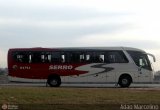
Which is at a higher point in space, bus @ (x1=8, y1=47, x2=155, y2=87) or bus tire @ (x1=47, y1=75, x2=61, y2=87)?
bus @ (x1=8, y1=47, x2=155, y2=87)

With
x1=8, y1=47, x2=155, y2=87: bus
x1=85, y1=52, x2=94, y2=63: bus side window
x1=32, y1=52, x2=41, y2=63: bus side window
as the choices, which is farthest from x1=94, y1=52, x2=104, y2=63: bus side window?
x1=32, y1=52, x2=41, y2=63: bus side window

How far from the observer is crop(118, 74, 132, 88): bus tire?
34.7 metres

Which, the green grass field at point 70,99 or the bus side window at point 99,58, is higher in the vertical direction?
the bus side window at point 99,58

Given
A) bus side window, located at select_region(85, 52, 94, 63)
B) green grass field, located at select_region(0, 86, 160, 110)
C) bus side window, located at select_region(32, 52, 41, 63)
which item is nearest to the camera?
green grass field, located at select_region(0, 86, 160, 110)

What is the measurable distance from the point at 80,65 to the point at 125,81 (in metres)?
3.41

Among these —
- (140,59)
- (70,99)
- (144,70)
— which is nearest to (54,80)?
(140,59)

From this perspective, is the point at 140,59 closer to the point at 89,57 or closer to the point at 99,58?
the point at 99,58

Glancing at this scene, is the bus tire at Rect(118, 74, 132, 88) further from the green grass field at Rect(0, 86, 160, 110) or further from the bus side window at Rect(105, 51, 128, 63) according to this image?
the green grass field at Rect(0, 86, 160, 110)

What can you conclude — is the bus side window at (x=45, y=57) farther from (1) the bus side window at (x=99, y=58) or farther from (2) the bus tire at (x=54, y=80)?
(1) the bus side window at (x=99, y=58)

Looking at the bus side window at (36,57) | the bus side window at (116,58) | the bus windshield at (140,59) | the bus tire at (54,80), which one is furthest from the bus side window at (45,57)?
the bus windshield at (140,59)

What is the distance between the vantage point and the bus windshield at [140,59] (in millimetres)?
34875

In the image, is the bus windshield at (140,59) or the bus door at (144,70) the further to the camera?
the bus windshield at (140,59)

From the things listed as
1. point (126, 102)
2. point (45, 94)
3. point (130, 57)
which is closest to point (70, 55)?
point (130, 57)

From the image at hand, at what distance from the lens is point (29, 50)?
35500mm
